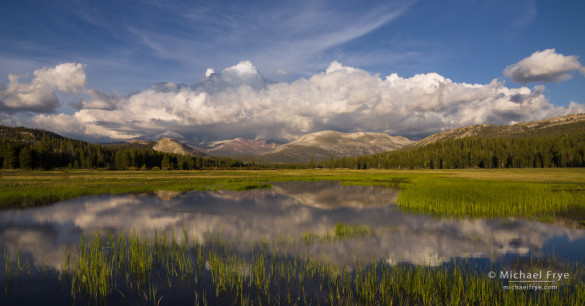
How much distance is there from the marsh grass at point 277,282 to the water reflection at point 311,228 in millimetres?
2201

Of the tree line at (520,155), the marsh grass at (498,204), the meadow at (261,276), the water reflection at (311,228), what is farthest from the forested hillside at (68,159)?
the tree line at (520,155)

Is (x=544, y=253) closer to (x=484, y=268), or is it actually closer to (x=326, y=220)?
(x=484, y=268)

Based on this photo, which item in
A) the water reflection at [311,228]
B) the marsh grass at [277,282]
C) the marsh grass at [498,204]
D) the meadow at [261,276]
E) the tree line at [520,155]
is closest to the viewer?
the marsh grass at [277,282]

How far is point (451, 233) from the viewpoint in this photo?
22.9m

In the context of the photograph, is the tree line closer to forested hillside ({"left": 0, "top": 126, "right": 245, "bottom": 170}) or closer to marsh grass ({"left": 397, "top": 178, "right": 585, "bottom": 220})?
marsh grass ({"left": 397, "top": 178, "right": 585, "bottom": 220})

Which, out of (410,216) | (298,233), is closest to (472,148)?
(410,216)

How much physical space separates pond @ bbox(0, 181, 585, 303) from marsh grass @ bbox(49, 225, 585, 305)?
1.50m

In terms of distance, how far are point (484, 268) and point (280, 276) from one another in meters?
10.9

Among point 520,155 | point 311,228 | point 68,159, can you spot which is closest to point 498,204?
point 311,228

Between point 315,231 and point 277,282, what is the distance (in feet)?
36.8

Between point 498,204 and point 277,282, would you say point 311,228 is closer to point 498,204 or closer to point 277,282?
point 277,282

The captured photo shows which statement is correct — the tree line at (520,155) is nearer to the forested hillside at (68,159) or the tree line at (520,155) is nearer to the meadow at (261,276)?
the forested hillside at (68,159)

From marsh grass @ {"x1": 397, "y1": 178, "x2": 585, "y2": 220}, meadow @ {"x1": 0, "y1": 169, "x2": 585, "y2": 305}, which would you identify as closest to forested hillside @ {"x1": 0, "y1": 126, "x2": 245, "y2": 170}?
meadow @ {"x1": 0, "y1": 169, "x2": 585, "y2": 305}

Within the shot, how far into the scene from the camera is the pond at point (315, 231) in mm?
17578
